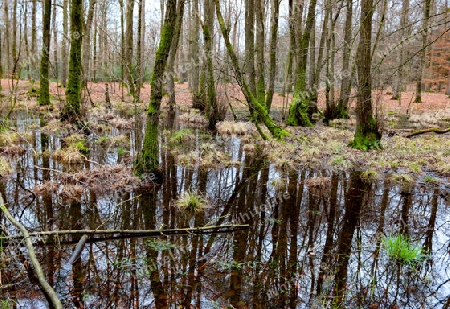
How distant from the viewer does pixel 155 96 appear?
6320 millimetres

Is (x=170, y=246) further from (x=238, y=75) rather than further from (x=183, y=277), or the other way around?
(x=238, y=75)

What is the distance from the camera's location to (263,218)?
5254 millimetres

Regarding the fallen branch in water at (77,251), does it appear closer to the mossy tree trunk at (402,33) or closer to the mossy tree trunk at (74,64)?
the mossy tree trunk at (402,33)

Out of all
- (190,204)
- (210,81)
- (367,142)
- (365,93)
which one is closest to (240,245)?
(190,204)

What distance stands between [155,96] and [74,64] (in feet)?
19.1

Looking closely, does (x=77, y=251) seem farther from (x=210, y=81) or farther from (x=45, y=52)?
(x=45, y=52)

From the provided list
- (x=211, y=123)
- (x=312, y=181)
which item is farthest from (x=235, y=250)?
(x=211, y=123)

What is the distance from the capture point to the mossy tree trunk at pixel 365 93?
8888 millimetres

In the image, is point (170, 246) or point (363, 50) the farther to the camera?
point (363, 50)

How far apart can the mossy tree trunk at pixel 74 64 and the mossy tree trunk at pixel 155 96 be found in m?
4.43

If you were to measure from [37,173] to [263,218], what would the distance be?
15.1ft

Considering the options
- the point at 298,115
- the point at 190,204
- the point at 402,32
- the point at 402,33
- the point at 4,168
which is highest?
the point at 402,32

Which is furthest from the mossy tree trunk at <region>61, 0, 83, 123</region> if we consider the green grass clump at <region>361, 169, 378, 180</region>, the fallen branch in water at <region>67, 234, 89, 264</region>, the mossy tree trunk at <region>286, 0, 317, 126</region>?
the green grass clump at <region>361, 169, 378, 180</region>

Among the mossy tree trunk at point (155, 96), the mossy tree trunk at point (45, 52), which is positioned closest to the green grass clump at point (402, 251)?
the mossy tree trunk at point (155, 96)
